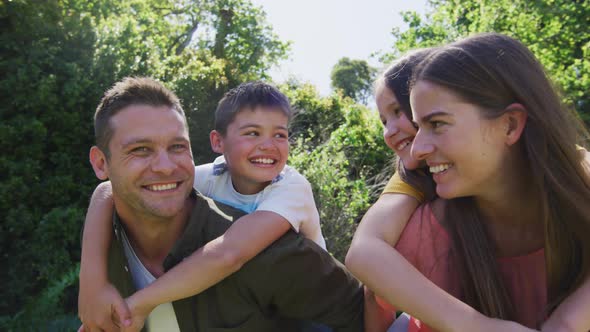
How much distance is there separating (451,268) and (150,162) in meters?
1.55

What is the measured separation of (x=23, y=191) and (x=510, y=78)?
7001 millimetres

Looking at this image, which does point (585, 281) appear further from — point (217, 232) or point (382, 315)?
point (217, 232)

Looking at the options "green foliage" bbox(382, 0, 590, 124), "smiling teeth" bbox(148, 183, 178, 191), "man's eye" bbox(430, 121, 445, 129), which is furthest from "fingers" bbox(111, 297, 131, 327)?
"green foliage" bbox(382, 0, 590, 124)

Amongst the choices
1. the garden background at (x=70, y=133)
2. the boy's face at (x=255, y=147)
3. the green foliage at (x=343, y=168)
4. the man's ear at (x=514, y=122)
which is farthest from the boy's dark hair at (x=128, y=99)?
the green foliage at (x=343, y=168)

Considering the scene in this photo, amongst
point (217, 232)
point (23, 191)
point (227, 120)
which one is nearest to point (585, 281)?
point (217, 232)

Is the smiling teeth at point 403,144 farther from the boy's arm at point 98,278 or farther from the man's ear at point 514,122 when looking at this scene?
the boy's arm at point 98,278

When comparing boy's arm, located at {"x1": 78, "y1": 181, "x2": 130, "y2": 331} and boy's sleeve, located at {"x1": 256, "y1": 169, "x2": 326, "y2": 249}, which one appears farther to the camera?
boy's sleeve, located at {"x1": 256, "y1": 169, "x2": 326, "y2": 249}

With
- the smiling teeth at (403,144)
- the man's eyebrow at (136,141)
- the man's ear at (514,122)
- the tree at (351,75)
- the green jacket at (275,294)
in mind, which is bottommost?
the tree at (351,75)

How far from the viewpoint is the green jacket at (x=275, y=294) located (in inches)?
94.3

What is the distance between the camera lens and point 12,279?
7.06 m

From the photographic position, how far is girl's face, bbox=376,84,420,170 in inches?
106

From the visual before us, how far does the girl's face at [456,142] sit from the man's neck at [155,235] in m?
1.32

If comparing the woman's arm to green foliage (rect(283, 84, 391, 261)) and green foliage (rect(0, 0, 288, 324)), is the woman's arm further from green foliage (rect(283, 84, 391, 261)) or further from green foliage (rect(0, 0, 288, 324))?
green foliage (rect(283, 84, 391, 261))

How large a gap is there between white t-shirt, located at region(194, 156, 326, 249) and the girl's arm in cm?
51
